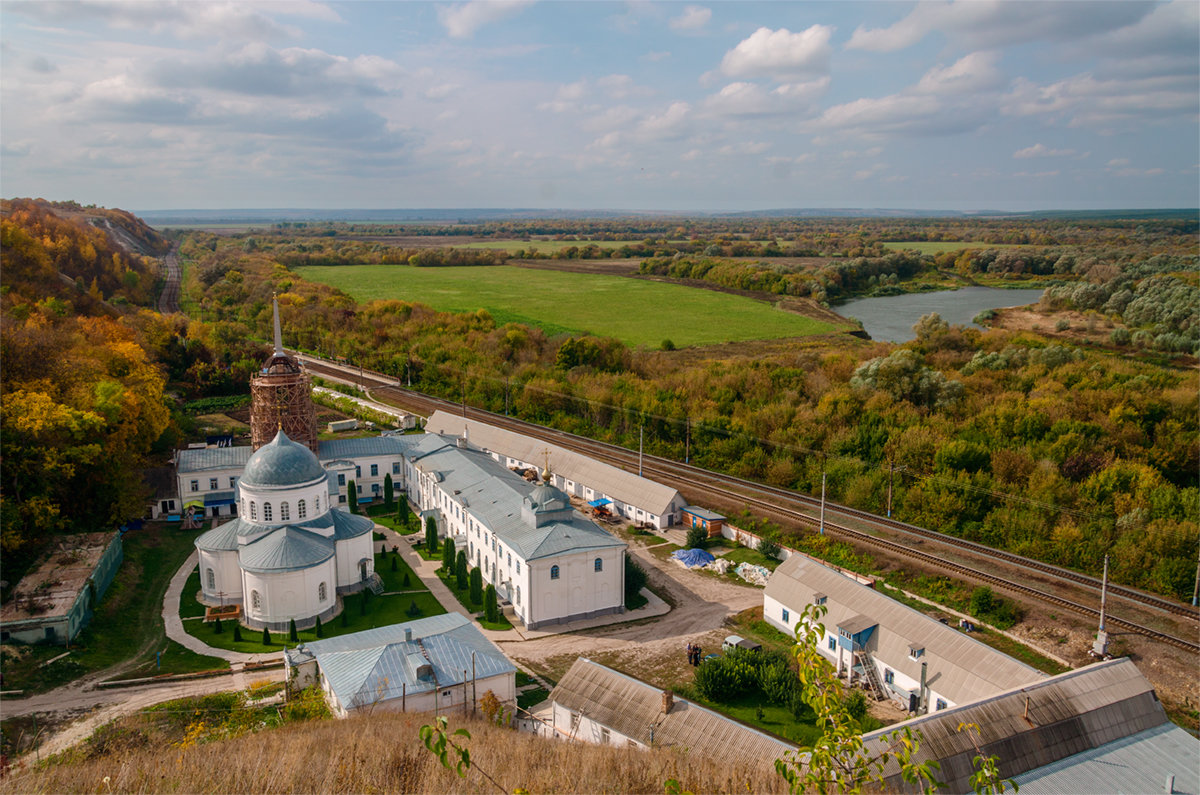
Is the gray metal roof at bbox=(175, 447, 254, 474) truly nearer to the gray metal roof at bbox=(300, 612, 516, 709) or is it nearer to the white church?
the white church

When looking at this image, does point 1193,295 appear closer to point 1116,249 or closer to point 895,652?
point 1116,249

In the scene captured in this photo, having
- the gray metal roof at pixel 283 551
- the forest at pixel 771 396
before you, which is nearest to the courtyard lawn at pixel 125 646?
the gray metal roof at pixel 283 551

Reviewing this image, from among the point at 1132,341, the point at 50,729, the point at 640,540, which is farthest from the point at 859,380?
the point at 50,729

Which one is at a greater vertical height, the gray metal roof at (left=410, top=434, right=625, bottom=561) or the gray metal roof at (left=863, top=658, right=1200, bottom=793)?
the gray metal roof at (left=410, top=434, right=625, bottom=561)

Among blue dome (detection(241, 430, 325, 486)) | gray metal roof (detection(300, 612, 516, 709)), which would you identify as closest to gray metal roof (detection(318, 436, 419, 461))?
blue dome (detection(241, 430, 325, 486))

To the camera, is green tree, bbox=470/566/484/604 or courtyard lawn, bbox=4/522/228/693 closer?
courtyard lawn, bbox=4/522/228/693

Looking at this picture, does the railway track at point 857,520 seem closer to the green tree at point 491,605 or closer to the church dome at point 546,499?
the church dome at point 546,499

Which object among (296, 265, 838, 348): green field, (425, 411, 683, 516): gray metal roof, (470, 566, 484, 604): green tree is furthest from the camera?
(296, 265, 838, 348): green field
